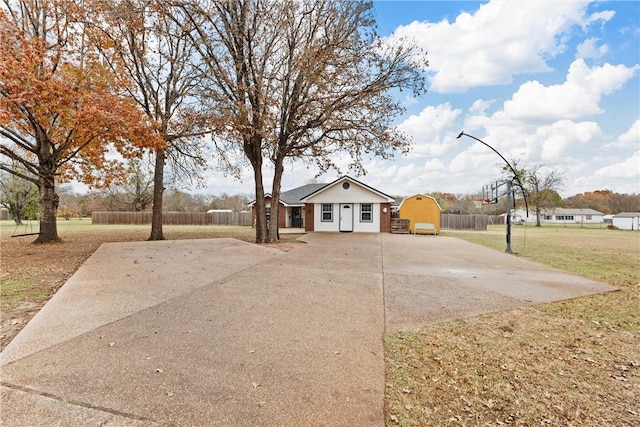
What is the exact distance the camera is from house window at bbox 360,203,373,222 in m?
23.1

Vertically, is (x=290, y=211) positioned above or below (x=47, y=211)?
above

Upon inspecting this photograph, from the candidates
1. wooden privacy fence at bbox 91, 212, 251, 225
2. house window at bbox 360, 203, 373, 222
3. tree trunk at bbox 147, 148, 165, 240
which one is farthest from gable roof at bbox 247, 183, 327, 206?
tree trunk at bbox 147, 148, 165, 240

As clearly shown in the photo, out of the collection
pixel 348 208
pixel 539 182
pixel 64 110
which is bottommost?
pixel 348 208

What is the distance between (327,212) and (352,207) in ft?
6.30

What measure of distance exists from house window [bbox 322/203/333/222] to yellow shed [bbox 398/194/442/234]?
6.25 m

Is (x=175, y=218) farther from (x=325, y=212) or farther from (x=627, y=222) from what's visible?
(x=627, y=222)

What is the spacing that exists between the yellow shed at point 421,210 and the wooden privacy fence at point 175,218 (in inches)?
772

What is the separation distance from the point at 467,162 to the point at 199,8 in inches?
933

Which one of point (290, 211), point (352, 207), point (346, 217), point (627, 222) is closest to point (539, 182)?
point (627, 222)

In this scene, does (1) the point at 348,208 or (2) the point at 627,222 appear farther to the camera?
(2) the point at 627,222

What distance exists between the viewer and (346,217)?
2319cm

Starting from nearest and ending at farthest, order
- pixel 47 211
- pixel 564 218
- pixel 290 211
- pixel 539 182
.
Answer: pixel 47 211 → pixel 290 211 → pixel 539 182 → pixel 564 218

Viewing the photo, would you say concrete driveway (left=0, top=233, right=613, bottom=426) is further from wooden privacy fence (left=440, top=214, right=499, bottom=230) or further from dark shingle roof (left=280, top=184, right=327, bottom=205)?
wooden privacy fence (left=440, top=214, right=499, bottom=230)

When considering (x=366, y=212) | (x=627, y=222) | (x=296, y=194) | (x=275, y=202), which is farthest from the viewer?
(x=627, y=222)
